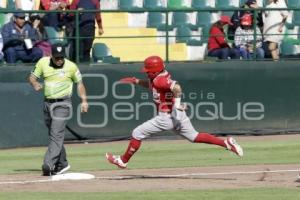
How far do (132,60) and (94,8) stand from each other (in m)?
1.41

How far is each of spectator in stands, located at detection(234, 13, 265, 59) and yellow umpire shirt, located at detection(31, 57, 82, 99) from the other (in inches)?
301

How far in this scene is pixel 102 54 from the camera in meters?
20.8

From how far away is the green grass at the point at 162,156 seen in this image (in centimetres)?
1597

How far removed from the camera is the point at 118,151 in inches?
725

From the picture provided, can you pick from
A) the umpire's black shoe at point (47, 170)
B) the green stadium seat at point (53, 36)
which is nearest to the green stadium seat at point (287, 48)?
the green stadium seat at point (53, 36)

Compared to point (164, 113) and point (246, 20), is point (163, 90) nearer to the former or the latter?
point (164, 113)

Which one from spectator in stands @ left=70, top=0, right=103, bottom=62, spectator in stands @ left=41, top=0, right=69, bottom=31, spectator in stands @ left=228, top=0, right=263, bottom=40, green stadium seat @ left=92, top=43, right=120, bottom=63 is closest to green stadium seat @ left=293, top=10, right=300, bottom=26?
spectator in stands @ left=228, top=0, right=263, bottom=40

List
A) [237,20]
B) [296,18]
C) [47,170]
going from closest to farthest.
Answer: [47,170]
[237,20]
[296,18]

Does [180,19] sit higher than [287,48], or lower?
higher

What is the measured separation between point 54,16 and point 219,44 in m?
3.76

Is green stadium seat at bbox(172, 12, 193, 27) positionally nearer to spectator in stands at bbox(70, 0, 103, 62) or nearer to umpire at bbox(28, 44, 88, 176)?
spectator in stands at bbox(70, 0, 103, 62)

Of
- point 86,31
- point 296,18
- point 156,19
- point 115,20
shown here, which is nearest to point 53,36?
point 86,31

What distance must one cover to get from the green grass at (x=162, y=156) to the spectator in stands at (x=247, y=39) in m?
2.42

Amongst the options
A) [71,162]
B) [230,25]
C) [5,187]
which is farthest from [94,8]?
[5,187]
